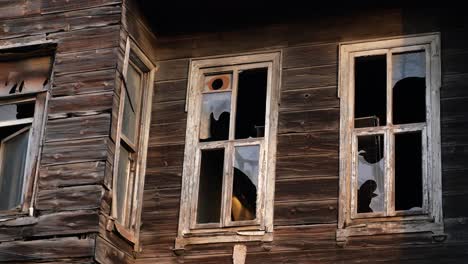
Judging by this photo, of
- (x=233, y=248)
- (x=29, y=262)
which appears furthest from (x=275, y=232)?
(x=29, y=262)

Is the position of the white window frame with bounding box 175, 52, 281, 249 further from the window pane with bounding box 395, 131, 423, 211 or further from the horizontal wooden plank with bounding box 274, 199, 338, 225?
the window pane with bounding box 395, 131, 423, 211

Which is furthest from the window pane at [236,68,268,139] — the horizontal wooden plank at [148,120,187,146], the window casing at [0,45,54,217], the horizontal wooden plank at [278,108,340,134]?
the window casing at [0,45,54,217]

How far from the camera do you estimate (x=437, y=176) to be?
1014 cm

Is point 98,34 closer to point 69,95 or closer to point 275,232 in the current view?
point 69,95

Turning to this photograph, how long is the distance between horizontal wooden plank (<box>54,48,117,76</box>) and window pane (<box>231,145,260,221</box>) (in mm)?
1627

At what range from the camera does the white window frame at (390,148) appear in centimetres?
1004

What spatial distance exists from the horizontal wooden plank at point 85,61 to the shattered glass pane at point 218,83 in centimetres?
112

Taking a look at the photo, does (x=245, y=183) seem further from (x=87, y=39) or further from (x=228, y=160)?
(x=87, y=39)

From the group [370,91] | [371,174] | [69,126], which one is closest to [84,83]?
[69,126]

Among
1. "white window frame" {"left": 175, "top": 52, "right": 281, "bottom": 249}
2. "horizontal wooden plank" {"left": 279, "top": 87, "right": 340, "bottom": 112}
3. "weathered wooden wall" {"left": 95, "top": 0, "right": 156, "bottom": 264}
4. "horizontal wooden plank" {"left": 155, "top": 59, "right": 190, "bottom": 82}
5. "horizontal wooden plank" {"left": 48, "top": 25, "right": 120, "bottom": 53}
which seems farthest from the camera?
"horizontal wooden plank" {"left": 155, "top": 59, "right": 190, "bottom": 82}

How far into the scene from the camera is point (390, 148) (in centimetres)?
1048

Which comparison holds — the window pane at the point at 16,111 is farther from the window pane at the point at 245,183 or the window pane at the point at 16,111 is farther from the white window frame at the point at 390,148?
the white window frame at the point at 390,148

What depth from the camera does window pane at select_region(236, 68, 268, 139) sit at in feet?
36.5

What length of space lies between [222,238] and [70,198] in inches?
61.3
